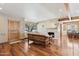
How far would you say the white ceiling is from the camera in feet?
4.96

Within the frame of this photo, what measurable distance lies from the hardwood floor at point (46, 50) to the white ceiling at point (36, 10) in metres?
0.43

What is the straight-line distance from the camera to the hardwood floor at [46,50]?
1.54 meters

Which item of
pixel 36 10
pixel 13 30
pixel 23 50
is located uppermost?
pixel 36 10

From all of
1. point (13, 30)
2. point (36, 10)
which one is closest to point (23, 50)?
point (13, 30)

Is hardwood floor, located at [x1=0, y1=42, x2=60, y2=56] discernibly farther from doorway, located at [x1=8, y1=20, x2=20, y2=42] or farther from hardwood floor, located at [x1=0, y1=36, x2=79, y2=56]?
doorway, located at [x1=8, y1=20, x2=20, y2=42]

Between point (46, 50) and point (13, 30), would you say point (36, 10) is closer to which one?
point (13, 30)

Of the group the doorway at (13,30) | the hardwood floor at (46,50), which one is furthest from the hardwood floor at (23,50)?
the doorway at (13,30)

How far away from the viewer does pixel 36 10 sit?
1.57 metres

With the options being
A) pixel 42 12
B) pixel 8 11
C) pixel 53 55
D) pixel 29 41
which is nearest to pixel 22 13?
pixel 8 11

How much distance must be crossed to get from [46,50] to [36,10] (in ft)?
2.14

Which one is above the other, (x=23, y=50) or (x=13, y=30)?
(x=13, y=30)

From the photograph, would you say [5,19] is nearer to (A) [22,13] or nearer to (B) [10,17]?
(B) [10,17]

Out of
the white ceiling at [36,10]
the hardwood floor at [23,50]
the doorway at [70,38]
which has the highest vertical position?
the white ceiling at [36,10]

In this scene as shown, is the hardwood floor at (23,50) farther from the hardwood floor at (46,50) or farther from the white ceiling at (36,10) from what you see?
the white ceiling at (36,10)
